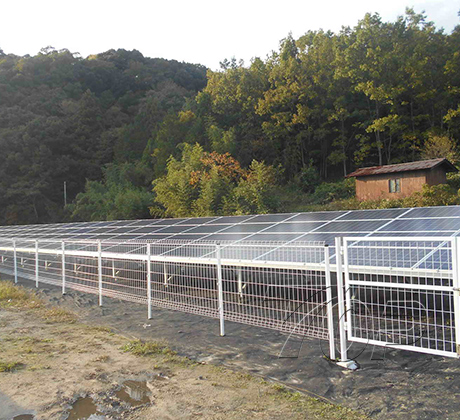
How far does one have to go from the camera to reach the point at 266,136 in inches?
1362

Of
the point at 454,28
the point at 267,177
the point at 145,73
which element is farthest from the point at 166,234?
the point at 145,73

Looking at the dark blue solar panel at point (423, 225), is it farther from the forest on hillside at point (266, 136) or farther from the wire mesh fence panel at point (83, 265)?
the forest on hillside at point (266, 136)

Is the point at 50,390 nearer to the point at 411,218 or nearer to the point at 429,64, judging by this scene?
the point at 411,218

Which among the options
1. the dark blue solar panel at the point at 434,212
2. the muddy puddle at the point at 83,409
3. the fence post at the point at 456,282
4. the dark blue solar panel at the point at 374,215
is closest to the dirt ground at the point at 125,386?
the muddy puddle at the point at 83,409

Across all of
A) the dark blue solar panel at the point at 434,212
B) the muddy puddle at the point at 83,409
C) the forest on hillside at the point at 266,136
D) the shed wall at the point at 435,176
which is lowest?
the muddy puddle at the point at 83,409

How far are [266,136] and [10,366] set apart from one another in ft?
101

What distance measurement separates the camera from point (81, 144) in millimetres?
48562

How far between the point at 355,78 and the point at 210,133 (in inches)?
486

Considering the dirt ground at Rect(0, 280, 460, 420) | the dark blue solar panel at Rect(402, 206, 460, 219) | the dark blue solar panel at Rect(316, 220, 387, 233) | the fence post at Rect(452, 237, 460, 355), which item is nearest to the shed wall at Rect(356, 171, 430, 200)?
the dark blue solar panel at Rect(402, 206, 460, 219)

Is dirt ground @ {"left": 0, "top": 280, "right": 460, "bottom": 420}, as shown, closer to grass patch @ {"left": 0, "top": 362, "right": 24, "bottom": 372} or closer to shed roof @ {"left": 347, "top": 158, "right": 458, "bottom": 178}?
grass patch @ {"left": 0, "top": 362, "right": 24, "bottom": 372}

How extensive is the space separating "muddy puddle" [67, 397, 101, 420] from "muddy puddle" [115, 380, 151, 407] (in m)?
0.31

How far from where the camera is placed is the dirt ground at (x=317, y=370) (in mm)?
3971

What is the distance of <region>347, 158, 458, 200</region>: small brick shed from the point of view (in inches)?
862

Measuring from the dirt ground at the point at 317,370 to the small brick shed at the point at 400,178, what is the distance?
1837 centimetres
